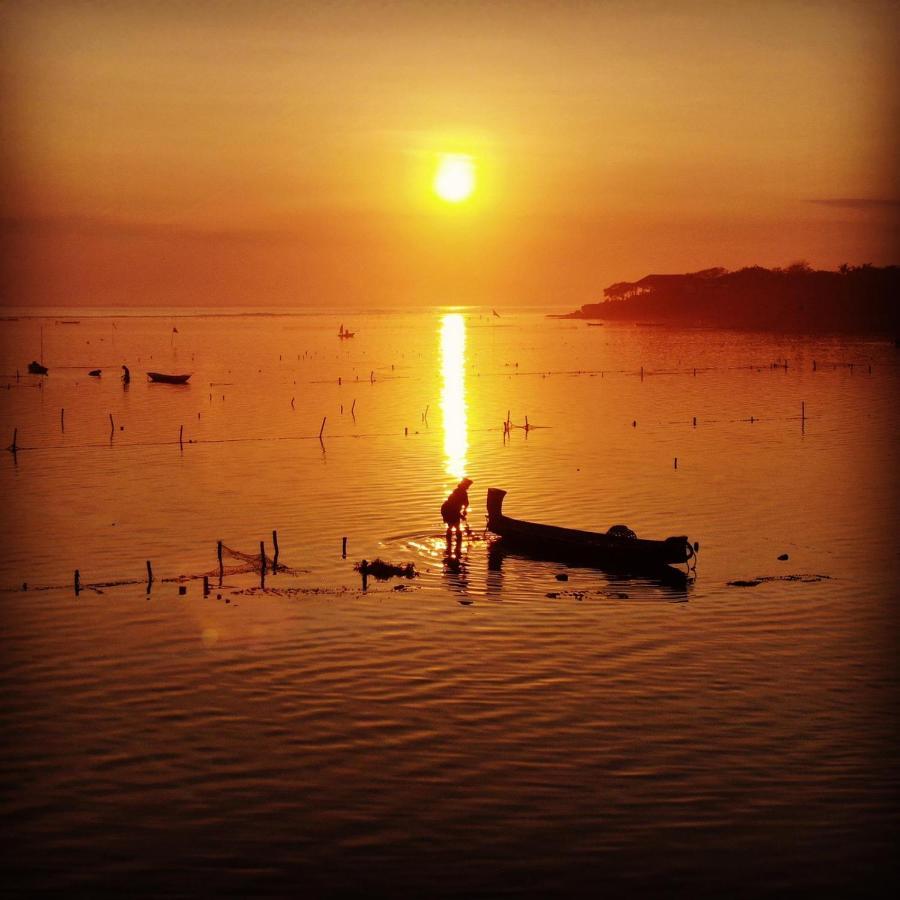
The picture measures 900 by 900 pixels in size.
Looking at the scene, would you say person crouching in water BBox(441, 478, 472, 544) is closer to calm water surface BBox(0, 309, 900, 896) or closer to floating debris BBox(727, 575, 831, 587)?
calm water surface BBox(0, 309, 900, 896)

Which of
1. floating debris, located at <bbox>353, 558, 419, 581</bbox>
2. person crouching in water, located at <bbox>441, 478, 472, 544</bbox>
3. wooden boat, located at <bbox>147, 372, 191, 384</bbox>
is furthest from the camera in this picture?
wooden boat, located at <bbox>147, 372, 191, 384</bbox>

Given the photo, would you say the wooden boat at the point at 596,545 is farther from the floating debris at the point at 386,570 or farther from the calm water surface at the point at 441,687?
the floating debris at the point at 386,570

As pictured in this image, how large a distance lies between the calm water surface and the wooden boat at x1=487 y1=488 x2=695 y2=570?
857 mm

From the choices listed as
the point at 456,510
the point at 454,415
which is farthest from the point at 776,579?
the point at 454,415

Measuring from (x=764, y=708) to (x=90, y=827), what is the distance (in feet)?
41.5

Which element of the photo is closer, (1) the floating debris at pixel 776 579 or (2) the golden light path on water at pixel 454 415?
(1) the floating debris at pixel 776 579

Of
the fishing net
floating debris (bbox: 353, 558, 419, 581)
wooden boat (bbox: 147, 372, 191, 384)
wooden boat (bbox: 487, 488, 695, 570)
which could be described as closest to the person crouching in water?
wooden boat (bbox: 487, 488, 695, 570)

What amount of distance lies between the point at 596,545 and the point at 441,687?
11.7 metres

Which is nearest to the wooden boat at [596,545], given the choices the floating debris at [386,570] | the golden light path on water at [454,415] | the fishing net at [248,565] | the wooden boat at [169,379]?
the floating debris at [386,570]

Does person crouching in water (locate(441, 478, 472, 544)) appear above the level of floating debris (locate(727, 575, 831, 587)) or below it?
above

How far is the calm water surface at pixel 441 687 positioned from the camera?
634 inches

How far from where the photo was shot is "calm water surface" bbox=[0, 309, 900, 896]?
16.1 m

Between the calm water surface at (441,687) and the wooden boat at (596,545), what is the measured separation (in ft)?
2.81

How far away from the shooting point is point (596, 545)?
33.4m
